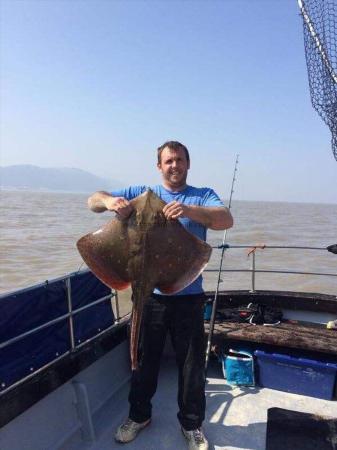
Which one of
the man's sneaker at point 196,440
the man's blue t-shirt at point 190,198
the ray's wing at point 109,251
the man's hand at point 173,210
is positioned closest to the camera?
the man's hand at point 173,210

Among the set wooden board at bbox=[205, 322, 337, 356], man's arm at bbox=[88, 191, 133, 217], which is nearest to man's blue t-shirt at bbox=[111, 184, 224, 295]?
man's arm at bbox=[88, 191, 133, 217]

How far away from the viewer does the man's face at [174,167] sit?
341 centimetres

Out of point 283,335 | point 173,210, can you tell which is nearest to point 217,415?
point 283,335

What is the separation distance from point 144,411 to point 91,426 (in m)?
0.56

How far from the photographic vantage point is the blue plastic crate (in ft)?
15.6

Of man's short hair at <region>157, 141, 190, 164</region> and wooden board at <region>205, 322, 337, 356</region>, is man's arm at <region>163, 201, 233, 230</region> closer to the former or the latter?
man's short hair at <region>157, 141, 190, 164</region>

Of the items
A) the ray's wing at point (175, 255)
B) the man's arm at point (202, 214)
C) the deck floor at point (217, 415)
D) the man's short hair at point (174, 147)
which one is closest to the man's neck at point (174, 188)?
the man's short hair at point (174, 147)

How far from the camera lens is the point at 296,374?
4.91 metres

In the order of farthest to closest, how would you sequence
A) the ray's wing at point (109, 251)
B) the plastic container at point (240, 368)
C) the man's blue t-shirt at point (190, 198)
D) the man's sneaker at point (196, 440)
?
the plastic container at point (240, 368) → the man's sneaker at point (196, 440) → the man's blue t-shirt at point (190, 198) → the ray's wing at point (109, 251)

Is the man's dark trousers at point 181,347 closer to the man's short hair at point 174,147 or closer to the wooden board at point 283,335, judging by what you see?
the man's short hair at point 174,147

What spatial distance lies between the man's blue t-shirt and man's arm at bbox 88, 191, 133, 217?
10.0 inches

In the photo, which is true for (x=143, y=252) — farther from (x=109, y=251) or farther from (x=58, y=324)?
(x=58, y=324)

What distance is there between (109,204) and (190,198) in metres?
0.81

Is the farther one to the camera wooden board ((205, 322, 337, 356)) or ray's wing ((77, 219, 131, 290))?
wooden board ((205, 322, 337, 356))
